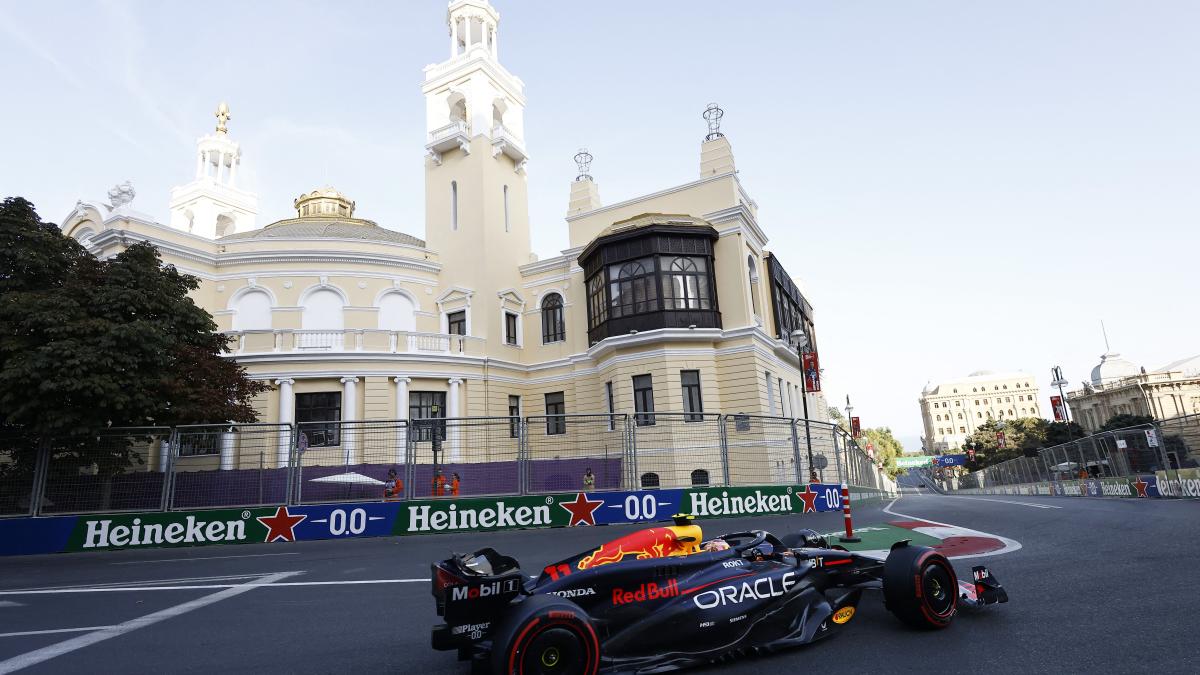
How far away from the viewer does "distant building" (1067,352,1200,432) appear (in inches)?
3745

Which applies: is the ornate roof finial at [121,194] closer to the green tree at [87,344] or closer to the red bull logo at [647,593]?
the green tree at [87,344]

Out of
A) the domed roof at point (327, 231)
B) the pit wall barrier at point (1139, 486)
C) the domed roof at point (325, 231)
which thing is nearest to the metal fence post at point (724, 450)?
the pit wall barrier at point (1139, 486)

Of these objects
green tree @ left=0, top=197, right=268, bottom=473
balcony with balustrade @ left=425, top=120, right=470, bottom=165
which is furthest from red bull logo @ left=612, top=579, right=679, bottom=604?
balcony with balustrade @ left=425, top=120, right=470, bottom=165

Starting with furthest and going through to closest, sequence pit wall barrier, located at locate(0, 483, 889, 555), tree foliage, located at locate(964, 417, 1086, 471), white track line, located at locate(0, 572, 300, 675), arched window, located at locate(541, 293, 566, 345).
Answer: tree foliage, located at locate(964, 417, 1086, 471), arched window, located at locate(541, 293, 566, 345), pit wall barrier, located at locate(0, 483, 889, 555), white track line, located at locate(0, 572, 300, 675)

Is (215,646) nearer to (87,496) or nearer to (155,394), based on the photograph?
(87,496)

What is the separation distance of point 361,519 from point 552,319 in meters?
21.2

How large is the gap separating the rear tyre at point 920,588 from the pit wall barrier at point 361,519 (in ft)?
29.6

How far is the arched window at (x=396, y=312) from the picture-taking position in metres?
32.0

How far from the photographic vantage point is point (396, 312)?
32438 mm

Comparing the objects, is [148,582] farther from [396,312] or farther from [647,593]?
[396,312]

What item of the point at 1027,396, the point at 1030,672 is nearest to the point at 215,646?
the point at 1030,672

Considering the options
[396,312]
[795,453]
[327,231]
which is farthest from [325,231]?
[795,453]

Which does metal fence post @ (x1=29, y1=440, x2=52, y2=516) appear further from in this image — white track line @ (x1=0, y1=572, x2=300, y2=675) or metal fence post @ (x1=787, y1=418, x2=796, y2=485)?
metal fence post @ (x1=787, y1=418, x2=796, y2=485)

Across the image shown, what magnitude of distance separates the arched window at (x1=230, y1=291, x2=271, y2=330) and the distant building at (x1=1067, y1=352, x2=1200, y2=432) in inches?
4120
